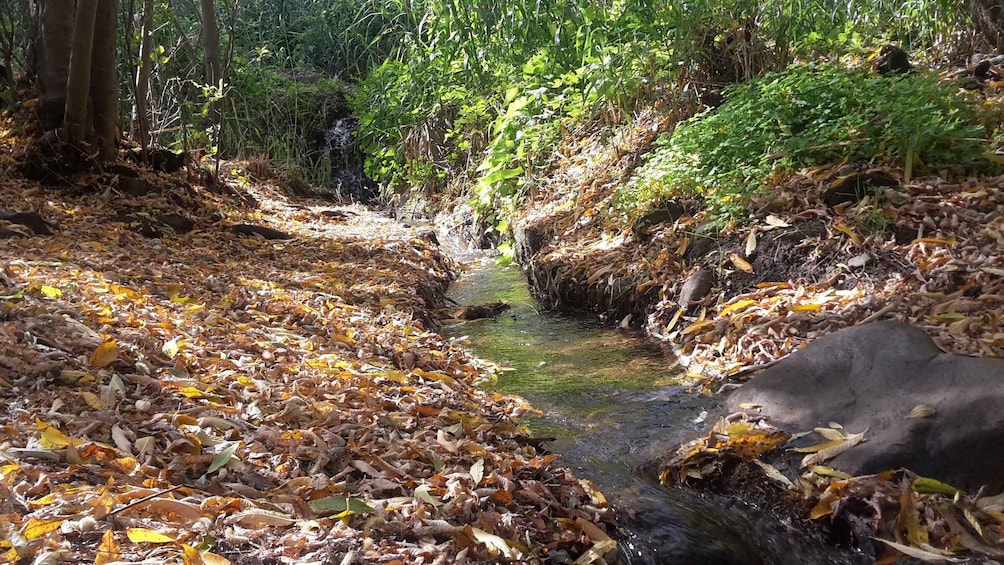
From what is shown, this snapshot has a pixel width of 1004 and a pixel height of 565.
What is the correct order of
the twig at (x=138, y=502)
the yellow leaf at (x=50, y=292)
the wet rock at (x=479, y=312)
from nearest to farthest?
the twig at (x=138, y=502)
the yellow leaf at (x=50, y=292)
the wet rock at (x=479, y=312)

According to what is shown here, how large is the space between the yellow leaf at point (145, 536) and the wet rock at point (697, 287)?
311 centimetres

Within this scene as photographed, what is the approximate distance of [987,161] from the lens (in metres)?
3.90

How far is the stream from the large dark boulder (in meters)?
0.30

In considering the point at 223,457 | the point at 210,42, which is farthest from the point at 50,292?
the point at 210,42

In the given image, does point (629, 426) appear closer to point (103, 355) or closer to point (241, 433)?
point (241, 433)

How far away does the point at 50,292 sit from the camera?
290 cm

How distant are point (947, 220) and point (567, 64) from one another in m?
4.06

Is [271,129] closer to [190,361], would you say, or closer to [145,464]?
[190,361]

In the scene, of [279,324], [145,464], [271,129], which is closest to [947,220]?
[279,324]

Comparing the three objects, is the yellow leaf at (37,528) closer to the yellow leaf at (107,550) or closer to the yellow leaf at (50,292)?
the yellow leaf at (107,550)

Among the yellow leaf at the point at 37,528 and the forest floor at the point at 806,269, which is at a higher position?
the forest floor at the point at 806,269

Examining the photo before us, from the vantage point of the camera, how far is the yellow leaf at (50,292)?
2.88 metres

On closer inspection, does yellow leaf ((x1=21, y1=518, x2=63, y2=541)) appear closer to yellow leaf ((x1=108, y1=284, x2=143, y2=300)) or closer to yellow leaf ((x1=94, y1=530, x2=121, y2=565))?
yellow leaf ((x1=94, y1=530, x2=121, y2=565))

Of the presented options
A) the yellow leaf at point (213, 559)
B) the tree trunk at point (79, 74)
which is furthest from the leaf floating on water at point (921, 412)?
the tree trunk at point (79, 74)
